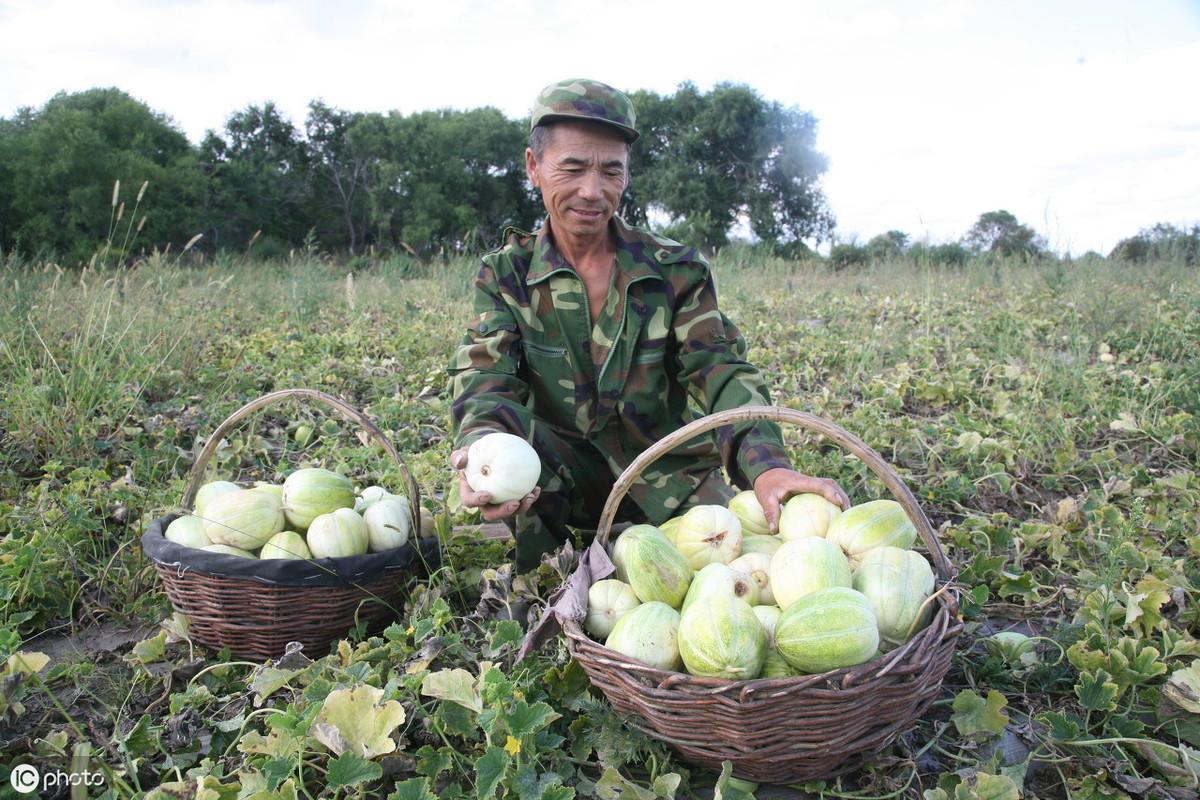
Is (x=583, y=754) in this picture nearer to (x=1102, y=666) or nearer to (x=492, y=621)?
(x=492, y=621)

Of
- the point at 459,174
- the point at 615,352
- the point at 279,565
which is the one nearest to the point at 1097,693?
the point at 615,352

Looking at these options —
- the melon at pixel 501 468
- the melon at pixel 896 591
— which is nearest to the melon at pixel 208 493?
the melon at pixel 501 468

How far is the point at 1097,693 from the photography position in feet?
5.74

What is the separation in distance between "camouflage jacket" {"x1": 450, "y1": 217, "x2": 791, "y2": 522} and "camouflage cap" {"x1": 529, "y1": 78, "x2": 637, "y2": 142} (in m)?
0.46

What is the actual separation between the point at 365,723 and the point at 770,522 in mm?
1125

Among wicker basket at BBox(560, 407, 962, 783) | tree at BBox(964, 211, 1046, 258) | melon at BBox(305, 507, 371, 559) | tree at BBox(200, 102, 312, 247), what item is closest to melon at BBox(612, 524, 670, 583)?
wicker basket at BBox(560, 407, 962, 783)

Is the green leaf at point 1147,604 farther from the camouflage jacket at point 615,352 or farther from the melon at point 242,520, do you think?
the melon at point 242,520

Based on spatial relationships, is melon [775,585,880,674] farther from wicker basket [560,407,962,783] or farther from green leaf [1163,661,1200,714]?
green leaf [1163,661,1200,714]

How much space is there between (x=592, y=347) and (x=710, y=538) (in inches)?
41.4

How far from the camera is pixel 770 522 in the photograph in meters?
2.11

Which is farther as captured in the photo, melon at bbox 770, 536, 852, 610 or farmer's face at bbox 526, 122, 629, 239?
farmer's face at bbox 526, 122, 629, 239

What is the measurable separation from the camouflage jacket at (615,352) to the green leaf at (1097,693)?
1.09 metres

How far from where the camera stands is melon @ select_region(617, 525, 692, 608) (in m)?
1.79

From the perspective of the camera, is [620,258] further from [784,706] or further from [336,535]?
[784,706]
